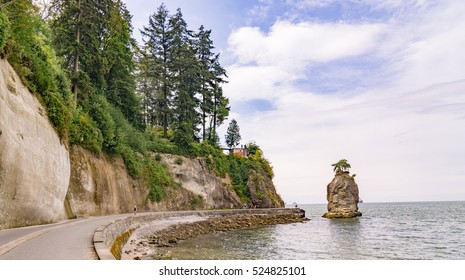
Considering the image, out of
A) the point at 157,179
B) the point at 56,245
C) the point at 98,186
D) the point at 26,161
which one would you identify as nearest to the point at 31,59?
the point at 26,161

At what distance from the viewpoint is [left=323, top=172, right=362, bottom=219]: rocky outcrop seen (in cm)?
5881

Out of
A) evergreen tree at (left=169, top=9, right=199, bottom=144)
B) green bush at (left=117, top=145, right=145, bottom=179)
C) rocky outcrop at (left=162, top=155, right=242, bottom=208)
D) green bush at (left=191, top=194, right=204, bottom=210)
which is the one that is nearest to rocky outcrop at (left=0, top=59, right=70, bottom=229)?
green bush at (left=117, top=145, right=145, bottom=179)

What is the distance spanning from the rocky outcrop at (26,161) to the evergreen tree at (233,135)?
5686cm

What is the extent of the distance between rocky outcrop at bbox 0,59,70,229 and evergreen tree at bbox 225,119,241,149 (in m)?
56.9

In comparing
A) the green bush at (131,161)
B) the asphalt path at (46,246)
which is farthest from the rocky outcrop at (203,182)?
the asphalt path at (46,246)

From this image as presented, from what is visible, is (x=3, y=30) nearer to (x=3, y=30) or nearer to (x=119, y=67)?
(x=3, y=30)

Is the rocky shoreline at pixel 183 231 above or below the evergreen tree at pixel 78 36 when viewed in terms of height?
below

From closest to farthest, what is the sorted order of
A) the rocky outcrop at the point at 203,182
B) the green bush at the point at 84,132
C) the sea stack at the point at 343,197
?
the green bush at the point at 84,132
the rocky outcrop at the point at 203,182
the sea stack at the point at 343,197

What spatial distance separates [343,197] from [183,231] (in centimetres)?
4069

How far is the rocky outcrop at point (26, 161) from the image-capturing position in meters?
14.5

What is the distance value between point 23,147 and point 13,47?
656 cm

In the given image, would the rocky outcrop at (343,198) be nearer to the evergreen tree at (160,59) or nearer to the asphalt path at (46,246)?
the evergreen tree at (160,59)

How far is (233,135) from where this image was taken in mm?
76750

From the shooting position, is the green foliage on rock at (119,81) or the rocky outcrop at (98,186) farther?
the rocky outcrop at (98,186)
